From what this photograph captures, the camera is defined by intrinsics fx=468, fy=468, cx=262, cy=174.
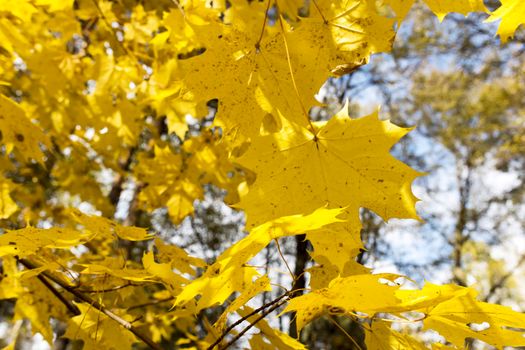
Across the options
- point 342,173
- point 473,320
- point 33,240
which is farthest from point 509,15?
point 33,240

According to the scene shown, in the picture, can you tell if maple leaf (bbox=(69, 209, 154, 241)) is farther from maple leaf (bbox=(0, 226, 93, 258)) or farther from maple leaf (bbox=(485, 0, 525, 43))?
maple leaf (bbox=(485, 0, 525, 43))

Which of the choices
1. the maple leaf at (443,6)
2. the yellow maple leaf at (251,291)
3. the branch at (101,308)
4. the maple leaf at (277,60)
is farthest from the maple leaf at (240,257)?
the maple leaf at (443,6)

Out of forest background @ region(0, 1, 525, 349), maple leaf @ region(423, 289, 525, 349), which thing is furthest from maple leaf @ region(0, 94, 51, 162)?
maple leaf @ region(423, 289, 525, 349)

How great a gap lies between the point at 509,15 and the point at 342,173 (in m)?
0.60

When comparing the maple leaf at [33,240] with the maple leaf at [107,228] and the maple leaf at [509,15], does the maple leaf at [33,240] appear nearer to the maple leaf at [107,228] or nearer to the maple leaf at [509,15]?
the maple leaf at [107,228]

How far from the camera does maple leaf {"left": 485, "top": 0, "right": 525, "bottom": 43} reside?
1.19m

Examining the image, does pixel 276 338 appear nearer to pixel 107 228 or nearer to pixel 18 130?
pixel 107 228

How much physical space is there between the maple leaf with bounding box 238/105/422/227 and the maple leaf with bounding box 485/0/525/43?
1.33ft

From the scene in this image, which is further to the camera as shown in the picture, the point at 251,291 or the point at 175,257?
the point at 175,257

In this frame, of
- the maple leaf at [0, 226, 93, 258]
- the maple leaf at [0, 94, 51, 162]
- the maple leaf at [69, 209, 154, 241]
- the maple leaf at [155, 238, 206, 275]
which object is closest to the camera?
the maple leaf at [0, 226, 93, 258]

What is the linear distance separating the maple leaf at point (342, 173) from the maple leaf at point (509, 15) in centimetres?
41

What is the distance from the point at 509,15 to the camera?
121 cm

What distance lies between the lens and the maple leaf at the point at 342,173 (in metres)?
1.15

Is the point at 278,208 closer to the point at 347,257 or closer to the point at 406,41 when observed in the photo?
the point at 347,257
